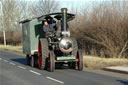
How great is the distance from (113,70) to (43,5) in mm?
27835

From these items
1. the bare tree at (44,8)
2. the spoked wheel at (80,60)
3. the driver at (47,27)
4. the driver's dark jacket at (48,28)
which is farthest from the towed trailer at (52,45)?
the bare tree at (44,8)

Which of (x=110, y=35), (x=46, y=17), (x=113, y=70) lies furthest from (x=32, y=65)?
(x=110, y=35)

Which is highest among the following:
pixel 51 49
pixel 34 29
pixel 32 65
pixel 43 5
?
pixel 43 5

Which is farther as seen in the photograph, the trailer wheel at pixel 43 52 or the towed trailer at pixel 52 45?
the trailer wheel at pixel 43 52

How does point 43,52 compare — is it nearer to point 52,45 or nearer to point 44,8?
point 52,45

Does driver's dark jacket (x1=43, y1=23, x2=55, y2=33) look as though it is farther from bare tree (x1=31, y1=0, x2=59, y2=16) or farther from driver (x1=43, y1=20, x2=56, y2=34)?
bare tree (x1=31, y1=0, x2=59, y2=16)

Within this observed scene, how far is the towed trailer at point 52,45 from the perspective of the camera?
42.2 feet

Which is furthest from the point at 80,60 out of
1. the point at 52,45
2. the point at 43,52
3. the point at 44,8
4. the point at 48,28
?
the point at 44,8

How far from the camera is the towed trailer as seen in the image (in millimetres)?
12867

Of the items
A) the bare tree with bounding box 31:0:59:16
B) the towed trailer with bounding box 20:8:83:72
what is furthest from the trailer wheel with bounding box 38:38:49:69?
the bare tree with bounding box 31:0:59:16

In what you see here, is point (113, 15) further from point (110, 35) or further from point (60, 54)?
point (60, 54)

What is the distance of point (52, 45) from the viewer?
13.7 m

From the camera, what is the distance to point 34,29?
51.3ft

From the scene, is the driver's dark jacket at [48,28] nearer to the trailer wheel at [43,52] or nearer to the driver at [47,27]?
the driver at [47,27]
